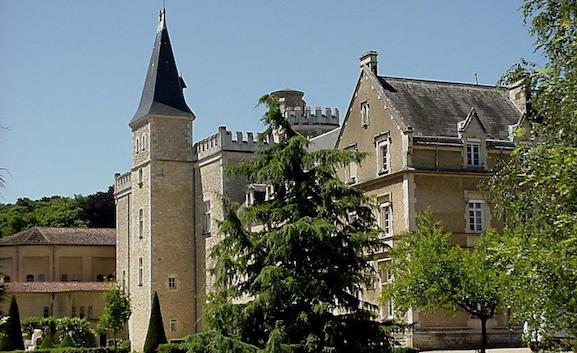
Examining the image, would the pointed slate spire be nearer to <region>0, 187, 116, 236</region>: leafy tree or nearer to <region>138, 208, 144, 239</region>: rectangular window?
<region>138, 208, 144, 239</region>: rectangular window

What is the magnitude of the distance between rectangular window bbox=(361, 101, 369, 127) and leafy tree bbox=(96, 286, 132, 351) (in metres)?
20.8

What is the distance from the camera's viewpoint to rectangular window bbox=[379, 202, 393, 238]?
30.3 m

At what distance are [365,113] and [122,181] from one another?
79.6ft

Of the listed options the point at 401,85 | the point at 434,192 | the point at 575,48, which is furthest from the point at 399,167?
the point at 575,48

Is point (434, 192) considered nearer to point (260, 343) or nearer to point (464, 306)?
point (464, 306)

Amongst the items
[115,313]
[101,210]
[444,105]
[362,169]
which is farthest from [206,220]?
[101,210]

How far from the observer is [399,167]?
2969 cm

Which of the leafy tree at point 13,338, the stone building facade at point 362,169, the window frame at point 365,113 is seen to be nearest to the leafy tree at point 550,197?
the stone building facade at point 362,169

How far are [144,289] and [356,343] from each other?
2983 cm

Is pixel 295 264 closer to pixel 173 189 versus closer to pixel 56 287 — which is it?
pixel 173 189

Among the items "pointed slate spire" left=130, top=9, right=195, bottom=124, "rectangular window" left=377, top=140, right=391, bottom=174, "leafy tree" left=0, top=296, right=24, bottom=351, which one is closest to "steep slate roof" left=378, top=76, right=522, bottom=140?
"rectangular window" left=377, top=140, right=391, bottom=174

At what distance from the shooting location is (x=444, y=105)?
31.5m

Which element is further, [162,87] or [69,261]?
[69,261]

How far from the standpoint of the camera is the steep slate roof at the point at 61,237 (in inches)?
2357
